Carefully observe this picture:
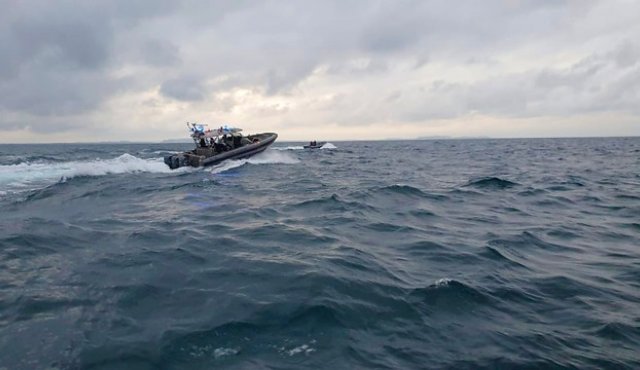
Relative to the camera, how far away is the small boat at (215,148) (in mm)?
30641

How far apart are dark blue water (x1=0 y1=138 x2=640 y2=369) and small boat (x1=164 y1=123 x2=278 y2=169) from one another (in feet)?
51.5

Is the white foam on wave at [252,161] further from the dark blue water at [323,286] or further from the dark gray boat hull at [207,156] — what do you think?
the dark blue water at [323,286]

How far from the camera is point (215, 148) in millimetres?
32812

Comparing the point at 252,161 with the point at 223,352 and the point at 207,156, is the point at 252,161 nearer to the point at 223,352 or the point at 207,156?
the point at 207,156

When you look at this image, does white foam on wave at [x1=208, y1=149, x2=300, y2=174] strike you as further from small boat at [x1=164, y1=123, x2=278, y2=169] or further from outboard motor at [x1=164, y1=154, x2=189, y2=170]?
outboard motor at [x1=164, y1=154, x2=189, y2=170]

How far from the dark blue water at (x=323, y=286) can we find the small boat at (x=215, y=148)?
51.5ft

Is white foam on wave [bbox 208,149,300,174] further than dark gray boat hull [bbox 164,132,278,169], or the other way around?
dark gray boat hull [bbox 164,132,278,169]

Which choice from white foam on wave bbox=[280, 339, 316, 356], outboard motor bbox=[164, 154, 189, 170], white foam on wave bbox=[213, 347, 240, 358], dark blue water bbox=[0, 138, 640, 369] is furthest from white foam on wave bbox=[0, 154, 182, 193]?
white foam on wave bbox=[280, 339, 316, 356]

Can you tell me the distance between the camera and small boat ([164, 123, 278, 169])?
3064cm

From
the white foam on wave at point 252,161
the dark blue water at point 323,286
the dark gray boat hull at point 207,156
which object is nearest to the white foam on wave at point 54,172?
the dark gray boat hull at point 207,156

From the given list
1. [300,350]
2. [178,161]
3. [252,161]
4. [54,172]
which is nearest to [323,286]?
[300,350]

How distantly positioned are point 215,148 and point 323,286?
27.8m

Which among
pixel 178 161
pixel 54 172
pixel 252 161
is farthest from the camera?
pixel 252 161

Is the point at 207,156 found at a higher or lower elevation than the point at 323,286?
higher
